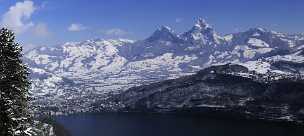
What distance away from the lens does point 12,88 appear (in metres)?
46.0

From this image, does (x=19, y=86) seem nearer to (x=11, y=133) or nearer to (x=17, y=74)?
(x=17, y=74)

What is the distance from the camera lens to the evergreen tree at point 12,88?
45.0m

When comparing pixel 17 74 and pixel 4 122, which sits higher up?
pixel 17 74

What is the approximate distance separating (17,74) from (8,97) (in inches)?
85.1

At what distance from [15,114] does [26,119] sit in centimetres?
116

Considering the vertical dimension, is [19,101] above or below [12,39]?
below

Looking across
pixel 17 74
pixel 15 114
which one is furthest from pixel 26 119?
pixel 17 74

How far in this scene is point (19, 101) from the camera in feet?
152

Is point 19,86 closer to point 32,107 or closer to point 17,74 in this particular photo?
point 17,74

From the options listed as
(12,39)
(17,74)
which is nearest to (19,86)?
(17,74)

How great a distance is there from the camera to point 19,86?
46.5 meters

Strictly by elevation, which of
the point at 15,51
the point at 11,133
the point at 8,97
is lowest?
the point at 11,133

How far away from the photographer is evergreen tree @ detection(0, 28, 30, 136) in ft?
148

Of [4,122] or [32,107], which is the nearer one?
[4,122]
